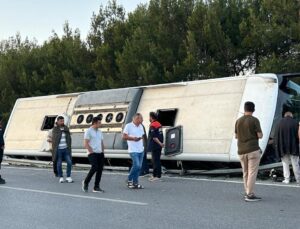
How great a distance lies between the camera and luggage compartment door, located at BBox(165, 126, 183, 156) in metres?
13.9

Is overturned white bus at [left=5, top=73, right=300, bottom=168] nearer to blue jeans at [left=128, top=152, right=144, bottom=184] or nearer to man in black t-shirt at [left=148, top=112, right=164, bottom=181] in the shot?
man in black t-shirt at [left=148, top=112, right=164, bottom=181]

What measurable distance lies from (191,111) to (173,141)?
960mm

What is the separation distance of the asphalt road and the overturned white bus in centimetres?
134

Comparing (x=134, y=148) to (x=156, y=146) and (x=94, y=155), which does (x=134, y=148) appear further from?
(x=156, y=146)

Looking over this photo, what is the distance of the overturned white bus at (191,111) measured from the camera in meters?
12.8

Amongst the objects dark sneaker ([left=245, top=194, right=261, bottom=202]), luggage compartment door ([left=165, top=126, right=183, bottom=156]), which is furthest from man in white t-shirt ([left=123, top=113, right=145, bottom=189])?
dark sneaker ([left=245, top=194, right=261, bottom=202])

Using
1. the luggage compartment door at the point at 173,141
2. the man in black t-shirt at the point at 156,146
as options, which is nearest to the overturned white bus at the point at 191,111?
the luggage compartment door at the point at 173,141

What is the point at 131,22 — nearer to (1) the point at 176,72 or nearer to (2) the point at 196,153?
(1) the point at 176,72

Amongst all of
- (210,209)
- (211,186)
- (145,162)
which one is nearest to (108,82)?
(145,162)

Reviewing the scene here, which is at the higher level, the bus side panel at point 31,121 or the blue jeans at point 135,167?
the bus side panel at point 31,121

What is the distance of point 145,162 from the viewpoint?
13.7m

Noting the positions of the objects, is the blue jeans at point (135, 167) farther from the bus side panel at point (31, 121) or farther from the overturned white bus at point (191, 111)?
the bus side panel at point (31, 121)

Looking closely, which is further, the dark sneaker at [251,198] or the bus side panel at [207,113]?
the bus side panel at [207,113]

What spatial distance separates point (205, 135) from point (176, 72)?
9546 mm
